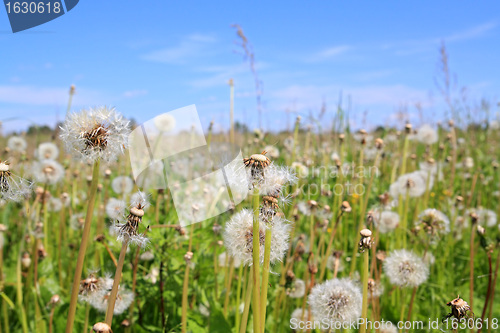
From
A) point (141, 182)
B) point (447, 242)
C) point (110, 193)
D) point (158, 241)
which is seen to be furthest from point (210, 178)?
point (447, 242)

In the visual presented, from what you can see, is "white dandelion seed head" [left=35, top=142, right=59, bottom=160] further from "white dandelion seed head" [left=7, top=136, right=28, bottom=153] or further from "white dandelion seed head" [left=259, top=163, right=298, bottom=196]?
"white dandelion seed head" [left=259, top=163, right=298, bottom=196]

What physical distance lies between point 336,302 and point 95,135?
2.88ft

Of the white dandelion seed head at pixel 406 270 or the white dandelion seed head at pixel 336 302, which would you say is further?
the white dandelion seed head at pixel 406 270

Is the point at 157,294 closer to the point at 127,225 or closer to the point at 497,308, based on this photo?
the point at 127,225

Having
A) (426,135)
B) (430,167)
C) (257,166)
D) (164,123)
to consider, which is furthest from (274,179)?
(426,135)

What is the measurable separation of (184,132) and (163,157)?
0.21m

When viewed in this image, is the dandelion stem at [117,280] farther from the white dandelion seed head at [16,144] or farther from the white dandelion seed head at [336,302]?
the white dandelion seed head at [16,144]

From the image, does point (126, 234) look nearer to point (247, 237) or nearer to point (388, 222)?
point (247, 237)

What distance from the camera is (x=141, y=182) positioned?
2299 mm

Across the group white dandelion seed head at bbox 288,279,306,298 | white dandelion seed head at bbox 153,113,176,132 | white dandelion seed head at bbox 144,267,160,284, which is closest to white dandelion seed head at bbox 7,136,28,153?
white dandelion seed head at bbox 153,113,176,132

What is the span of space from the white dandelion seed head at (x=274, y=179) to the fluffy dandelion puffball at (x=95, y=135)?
0.32 metres

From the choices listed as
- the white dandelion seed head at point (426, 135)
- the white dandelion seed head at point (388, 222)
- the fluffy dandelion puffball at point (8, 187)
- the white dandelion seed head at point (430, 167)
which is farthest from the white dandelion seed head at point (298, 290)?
the white dandelion seed head at point (426, 135)

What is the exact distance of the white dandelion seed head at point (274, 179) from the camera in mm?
769

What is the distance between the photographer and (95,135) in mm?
817
